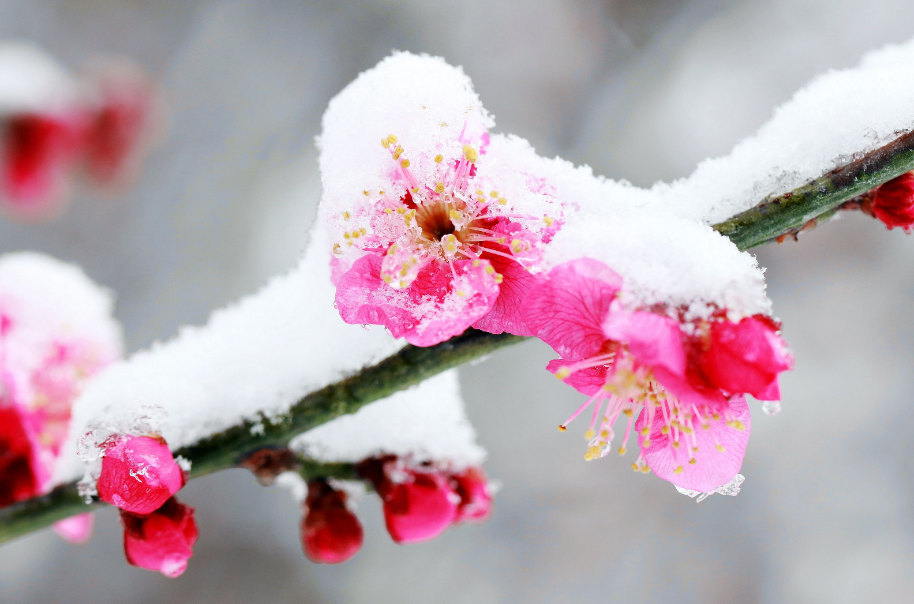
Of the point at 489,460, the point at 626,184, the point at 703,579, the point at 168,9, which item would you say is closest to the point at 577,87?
the point at 489,460

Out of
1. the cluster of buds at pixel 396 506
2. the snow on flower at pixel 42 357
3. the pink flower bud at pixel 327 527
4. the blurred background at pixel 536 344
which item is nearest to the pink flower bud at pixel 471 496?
the cluster of buds at pixel 396 506

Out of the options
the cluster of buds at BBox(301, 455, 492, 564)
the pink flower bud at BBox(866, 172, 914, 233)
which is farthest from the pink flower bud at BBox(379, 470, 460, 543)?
the pink flower bud at BBox(866, 172, 914, 233)

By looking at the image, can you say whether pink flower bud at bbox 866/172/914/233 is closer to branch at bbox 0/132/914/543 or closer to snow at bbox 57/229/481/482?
branch at bbox 0/132/914/543

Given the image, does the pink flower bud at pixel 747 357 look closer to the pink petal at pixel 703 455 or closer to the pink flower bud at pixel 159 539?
the pink petal at pixel 703 455

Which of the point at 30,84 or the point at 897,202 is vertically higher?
the point at 30,84

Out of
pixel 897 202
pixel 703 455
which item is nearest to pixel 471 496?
pixel 703 455

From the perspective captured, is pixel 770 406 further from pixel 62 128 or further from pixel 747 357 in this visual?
pixel 62 128
